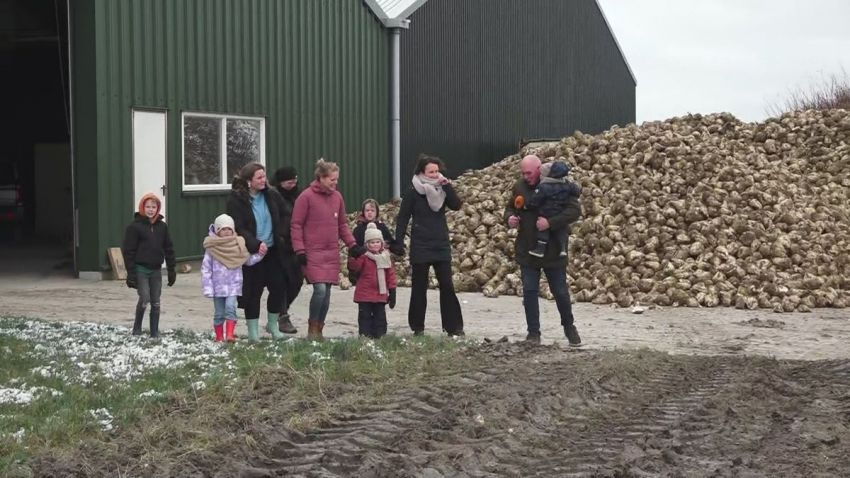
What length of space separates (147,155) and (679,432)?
11.4 metres

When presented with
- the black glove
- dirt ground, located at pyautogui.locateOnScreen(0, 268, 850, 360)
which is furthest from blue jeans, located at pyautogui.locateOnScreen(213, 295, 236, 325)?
the black glove

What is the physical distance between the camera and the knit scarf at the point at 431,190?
10.9m

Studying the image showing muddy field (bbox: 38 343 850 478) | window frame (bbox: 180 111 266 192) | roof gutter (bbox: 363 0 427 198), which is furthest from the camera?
roof gutter (bbox: 363 0 427 198)

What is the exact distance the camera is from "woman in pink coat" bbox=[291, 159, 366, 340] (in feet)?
34.6

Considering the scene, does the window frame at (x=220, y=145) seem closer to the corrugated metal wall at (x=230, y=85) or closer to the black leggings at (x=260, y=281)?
the corrugated metal wall at (x=230, y=85)

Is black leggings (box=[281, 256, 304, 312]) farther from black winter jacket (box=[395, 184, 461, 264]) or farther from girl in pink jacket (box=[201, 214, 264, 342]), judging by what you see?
black winter jacket (box=[395, 184, 461, 264])

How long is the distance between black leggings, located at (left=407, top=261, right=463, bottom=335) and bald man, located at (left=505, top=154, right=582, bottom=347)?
2.51ft

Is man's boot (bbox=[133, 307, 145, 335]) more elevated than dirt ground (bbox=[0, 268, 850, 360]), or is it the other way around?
man's boot (bbox=[133, 307, 145, 335])

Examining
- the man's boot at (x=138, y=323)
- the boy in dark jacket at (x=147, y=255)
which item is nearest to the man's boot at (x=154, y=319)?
the boy in dark jacket at (x=147, y=255)

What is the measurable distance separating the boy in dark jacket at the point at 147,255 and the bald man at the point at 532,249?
337 cm

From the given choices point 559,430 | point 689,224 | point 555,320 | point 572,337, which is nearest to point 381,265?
point 572,337

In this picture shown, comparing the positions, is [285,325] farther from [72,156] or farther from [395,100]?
[395,100]

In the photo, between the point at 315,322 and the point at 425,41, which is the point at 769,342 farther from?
the point at 425,41

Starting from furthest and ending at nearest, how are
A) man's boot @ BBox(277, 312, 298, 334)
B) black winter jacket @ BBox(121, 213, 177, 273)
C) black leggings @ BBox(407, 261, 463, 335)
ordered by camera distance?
man's boot @ BBox(277, 312, 298, 334) < black leggings @ BBox(407, 261, 463, 335) < black winter jacket @ BBox(121, 213, 177, 273)
